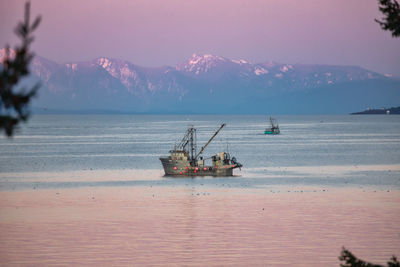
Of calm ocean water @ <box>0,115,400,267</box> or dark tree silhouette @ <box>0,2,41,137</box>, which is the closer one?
dark tree silhouette @ <box>0,2,41,137</box>

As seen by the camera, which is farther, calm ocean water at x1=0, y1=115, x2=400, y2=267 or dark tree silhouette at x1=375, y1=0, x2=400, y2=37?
calm ocean water at x1=0, y1=115, x2=400, y2=267

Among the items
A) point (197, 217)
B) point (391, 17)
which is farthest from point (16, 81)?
point (197, 217)

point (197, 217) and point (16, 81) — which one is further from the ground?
point (16, 81)

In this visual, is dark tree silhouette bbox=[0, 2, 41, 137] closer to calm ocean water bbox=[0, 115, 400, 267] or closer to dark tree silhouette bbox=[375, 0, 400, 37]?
dark tree silhouette bbox=[375, 0, 400, 37]

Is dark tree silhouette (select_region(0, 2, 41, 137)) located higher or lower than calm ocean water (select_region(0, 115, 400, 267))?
higher

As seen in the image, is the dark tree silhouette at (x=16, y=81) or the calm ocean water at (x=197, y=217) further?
the calm ocean water at (x=197, y=217)

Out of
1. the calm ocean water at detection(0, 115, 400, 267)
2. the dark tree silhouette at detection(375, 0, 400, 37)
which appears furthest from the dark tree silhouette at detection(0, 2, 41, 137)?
the calm ocean water at detection(0, 115, 400, 267)

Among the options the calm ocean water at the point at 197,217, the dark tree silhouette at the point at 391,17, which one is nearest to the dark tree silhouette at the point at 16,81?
the dark tree silhouette at the point at 391,17

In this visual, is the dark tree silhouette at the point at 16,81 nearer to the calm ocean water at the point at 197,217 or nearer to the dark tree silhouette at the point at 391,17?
the dark tree silhouette at the point at 391,17

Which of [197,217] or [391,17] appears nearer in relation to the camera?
[391,17]

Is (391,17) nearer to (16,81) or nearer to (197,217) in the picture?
(16,81)

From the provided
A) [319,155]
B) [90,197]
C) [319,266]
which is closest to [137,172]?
[90,197]

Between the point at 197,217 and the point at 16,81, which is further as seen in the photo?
the point at 197,217

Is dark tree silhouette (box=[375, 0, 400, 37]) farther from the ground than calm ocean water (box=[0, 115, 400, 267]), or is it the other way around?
dark tree silhouette (box=[375, 0, 400, 37])
